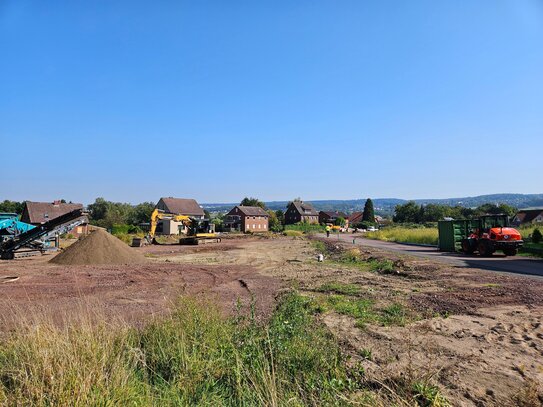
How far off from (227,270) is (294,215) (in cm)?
10366

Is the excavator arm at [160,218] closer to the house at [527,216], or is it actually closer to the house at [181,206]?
→ the house at [181,206]

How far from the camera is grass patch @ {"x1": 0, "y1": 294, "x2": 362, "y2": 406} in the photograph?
419 cm

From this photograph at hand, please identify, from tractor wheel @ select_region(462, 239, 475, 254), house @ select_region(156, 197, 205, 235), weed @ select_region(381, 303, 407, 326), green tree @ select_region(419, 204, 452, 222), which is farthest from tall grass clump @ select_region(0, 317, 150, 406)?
green tree @ select_region(419, 204, 452, 222)

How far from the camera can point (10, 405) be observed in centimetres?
396

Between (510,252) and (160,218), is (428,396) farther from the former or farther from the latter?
(160,218)

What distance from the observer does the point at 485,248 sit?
23.5 m

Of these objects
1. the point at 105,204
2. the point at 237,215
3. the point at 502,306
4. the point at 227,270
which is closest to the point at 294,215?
the point at 237,215

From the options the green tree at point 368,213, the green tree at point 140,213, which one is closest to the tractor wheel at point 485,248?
the green tree at point 140,213

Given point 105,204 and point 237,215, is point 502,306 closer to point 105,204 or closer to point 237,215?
point 237,215

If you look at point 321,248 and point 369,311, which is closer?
point 369,311

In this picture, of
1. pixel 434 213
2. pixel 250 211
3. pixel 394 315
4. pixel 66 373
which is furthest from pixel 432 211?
pixel 66 373

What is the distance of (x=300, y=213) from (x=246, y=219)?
28.5 meters

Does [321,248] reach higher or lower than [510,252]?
lower

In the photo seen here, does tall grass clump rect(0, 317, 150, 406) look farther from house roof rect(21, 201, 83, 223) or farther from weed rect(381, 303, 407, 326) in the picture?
house roof rect(21, 201, 83, 223)
